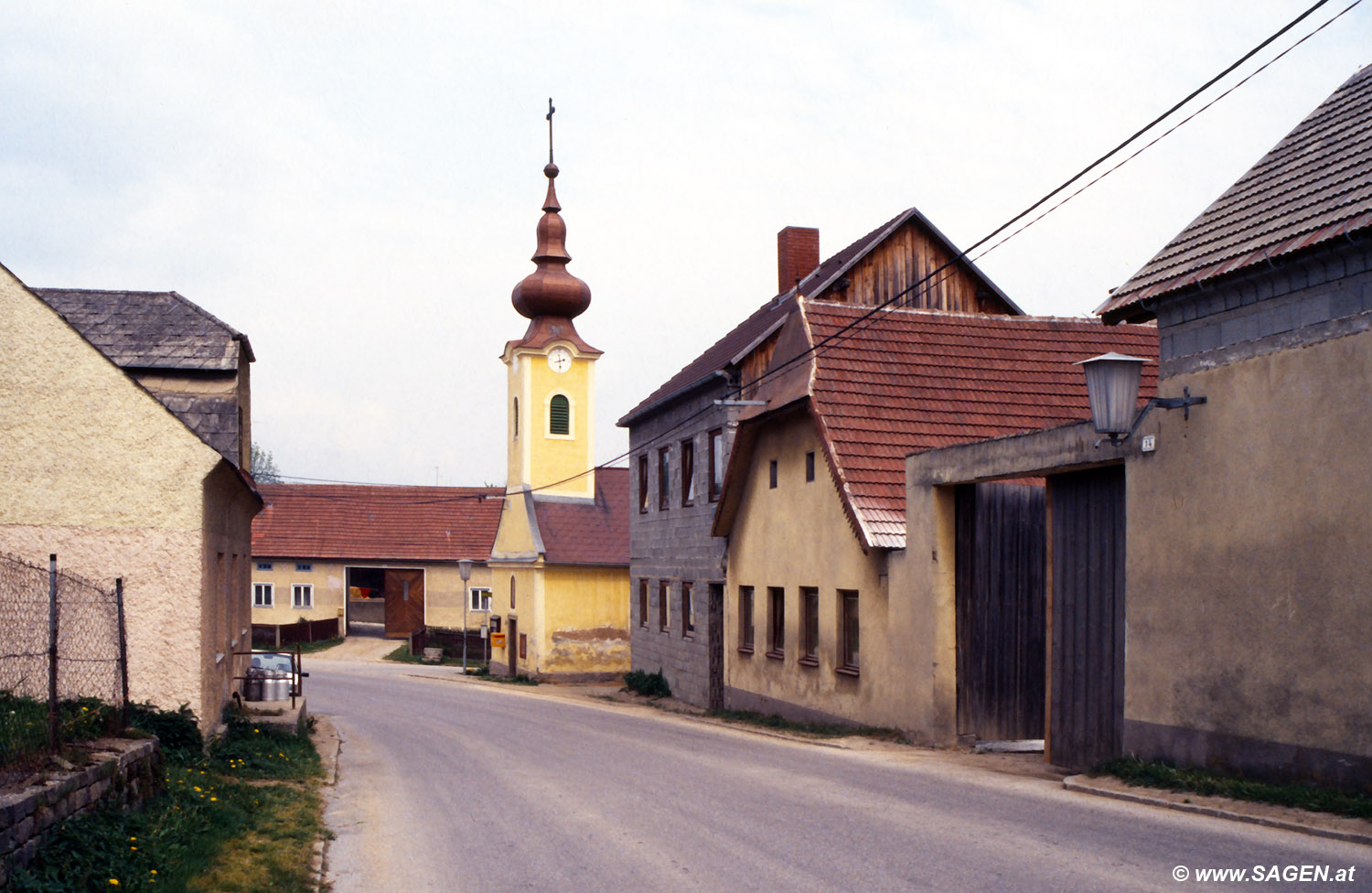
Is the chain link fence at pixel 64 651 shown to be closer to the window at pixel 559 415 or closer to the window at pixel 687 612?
the window at pixel 687 612

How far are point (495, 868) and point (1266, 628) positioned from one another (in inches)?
247

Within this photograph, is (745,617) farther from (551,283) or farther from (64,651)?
(551,283)

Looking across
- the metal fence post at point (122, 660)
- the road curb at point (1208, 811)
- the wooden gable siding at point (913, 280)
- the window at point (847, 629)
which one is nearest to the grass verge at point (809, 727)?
the window at point (847, 629)

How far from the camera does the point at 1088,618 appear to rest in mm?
13078

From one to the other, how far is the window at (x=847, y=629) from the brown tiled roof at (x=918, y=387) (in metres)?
1.80

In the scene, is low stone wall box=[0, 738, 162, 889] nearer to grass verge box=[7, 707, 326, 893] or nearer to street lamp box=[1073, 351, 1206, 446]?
grass verge box=[7, 707, 326, 893]

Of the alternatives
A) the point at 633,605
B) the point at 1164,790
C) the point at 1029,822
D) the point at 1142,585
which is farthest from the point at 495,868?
the point at 633,605

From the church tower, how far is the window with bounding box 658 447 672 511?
9.52 m

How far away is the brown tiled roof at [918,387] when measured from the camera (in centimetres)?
1802

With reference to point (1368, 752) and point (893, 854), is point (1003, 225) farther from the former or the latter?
point (893, 854)

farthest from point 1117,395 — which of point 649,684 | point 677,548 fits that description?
point 649,684

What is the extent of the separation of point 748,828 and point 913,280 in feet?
58.8

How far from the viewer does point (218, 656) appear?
588 inches

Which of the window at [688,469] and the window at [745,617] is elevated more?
the window at [688,469]
